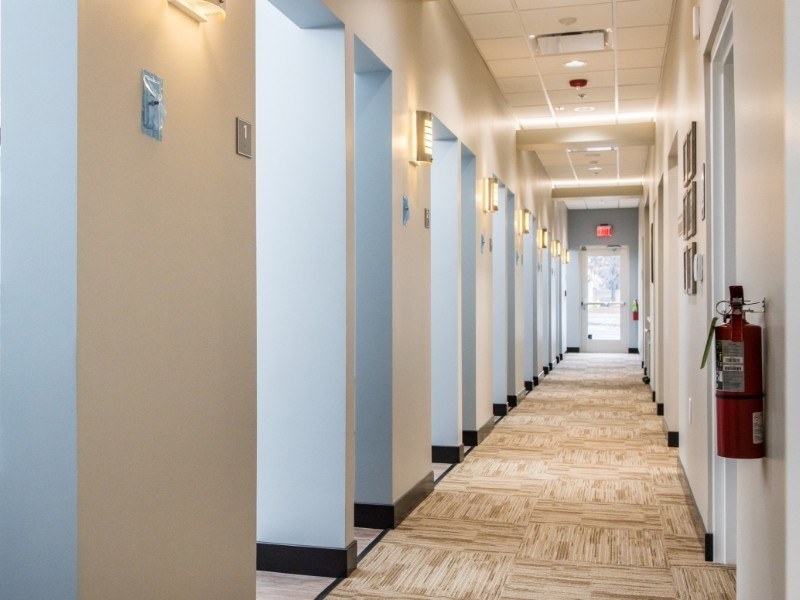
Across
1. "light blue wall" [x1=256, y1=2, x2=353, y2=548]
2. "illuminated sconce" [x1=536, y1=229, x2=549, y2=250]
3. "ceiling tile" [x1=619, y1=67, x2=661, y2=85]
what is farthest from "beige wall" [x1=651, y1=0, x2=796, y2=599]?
"illuminated sconce" [x1=536, y1=229, x2=549, y2=250]

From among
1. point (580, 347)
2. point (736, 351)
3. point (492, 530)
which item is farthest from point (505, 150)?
point (580, 347)

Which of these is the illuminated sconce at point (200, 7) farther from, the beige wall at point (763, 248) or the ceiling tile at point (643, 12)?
the ceiling tile at point (643, 12)

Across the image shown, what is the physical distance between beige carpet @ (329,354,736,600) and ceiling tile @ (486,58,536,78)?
10.2 feet

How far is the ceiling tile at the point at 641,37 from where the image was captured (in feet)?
20.0

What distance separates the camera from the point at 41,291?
1.70 meters

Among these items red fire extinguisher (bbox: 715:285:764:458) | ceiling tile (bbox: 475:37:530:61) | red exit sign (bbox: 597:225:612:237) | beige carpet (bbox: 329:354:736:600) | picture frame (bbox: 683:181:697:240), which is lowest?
beige carpet (bbox: 329:354:736:600)

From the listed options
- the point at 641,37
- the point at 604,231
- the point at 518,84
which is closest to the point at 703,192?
the point at 641,37

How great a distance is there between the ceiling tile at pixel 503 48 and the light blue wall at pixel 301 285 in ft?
10.9

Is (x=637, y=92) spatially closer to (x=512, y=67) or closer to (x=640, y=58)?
(x=640, y=58)

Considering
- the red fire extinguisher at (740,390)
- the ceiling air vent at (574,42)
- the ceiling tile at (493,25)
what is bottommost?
the red fire extinguisher at (740,390)

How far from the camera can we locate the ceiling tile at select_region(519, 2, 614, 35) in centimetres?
570

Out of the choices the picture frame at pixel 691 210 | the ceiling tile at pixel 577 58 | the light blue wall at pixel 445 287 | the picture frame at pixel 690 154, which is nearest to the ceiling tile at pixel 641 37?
the ceiling tile at pixel 577 58

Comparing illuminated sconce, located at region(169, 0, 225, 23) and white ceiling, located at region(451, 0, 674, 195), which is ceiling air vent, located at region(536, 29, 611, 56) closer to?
white ceiling, located at region(451, 0, 674, 195)

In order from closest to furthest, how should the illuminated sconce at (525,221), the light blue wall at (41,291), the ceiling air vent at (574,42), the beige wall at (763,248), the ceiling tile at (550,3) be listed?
the light blue wall at (41,291) → the beige wall at (763,248) → the ceiling tile at (550,3) → the ceiling air vent at (574,42) → the illuminated sconce at (525,221)
